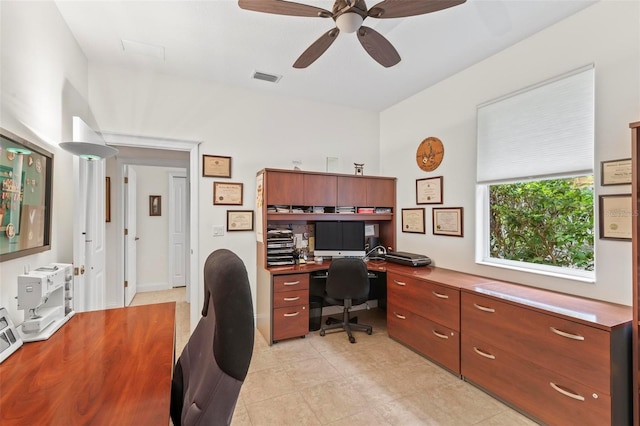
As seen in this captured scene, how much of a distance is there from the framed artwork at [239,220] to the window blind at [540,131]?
97.2 inches

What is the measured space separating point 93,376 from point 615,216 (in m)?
2.91

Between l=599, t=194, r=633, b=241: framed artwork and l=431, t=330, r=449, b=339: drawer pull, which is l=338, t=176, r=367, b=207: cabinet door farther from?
l=599, t=194, r=633, b=241: framed artwork

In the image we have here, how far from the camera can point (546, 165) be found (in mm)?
2309

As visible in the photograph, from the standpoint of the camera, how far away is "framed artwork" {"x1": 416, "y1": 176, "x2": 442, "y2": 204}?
324 cm

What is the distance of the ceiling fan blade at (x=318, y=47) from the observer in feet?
5.87

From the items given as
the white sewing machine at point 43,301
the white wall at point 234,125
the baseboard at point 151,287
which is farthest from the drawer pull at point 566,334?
the baseboard at point 151,287

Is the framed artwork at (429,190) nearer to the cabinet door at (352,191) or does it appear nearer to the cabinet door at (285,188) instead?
the cabinet door at (352,191)

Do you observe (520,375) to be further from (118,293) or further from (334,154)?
(118,293)

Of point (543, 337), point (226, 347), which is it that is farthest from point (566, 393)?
point (226, 347)

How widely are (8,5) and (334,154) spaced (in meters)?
3.06

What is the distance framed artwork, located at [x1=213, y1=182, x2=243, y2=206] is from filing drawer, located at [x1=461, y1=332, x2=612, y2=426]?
260 cm

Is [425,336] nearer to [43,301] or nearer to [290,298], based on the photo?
[290,298]

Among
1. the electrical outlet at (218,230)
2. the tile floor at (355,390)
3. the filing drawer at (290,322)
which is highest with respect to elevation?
the electrical outlet at (218,230)

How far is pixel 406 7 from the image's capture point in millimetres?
1566
